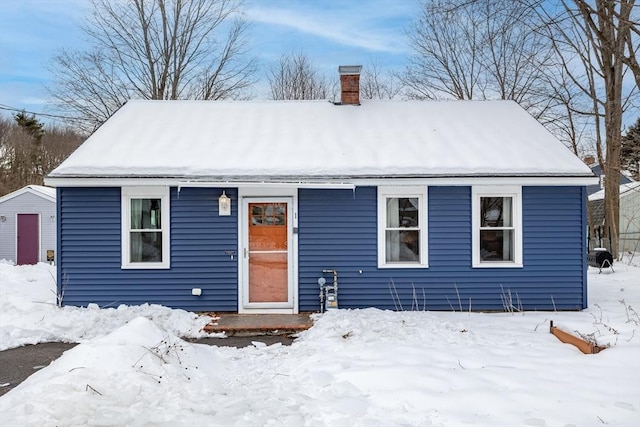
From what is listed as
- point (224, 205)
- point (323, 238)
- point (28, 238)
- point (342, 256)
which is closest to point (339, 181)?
point (323, 238)

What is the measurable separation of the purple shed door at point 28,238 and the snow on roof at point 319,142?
11550mm

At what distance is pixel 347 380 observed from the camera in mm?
4711

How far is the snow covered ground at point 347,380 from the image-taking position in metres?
3.82

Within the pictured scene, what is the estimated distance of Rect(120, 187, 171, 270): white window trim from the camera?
847 centimetres

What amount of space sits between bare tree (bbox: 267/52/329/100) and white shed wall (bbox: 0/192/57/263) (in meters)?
13.6

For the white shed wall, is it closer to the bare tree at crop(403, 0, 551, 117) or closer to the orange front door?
the orange front door

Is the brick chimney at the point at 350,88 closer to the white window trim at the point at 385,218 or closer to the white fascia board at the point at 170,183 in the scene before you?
the white window trim at the point at 385,218

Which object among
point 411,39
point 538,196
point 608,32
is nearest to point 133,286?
point 538,196

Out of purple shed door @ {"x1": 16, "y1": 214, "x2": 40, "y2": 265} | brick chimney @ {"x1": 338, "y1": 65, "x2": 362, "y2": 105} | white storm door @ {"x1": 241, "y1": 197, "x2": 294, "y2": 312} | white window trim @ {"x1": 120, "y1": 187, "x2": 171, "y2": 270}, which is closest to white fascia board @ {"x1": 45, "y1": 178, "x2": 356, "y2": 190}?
white window trim @ {"x1": 120, "y1": 187, "x2": 171, "y2": 270}

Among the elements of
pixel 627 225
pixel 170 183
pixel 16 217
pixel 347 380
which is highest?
pixel 170 183

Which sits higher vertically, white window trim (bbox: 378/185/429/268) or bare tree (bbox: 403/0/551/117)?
bare tree (bbox: 403/0/551/117)

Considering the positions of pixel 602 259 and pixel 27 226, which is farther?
pixel 27 226

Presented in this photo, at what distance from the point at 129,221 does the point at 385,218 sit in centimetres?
465

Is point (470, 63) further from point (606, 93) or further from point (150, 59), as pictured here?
point (150, 59)
